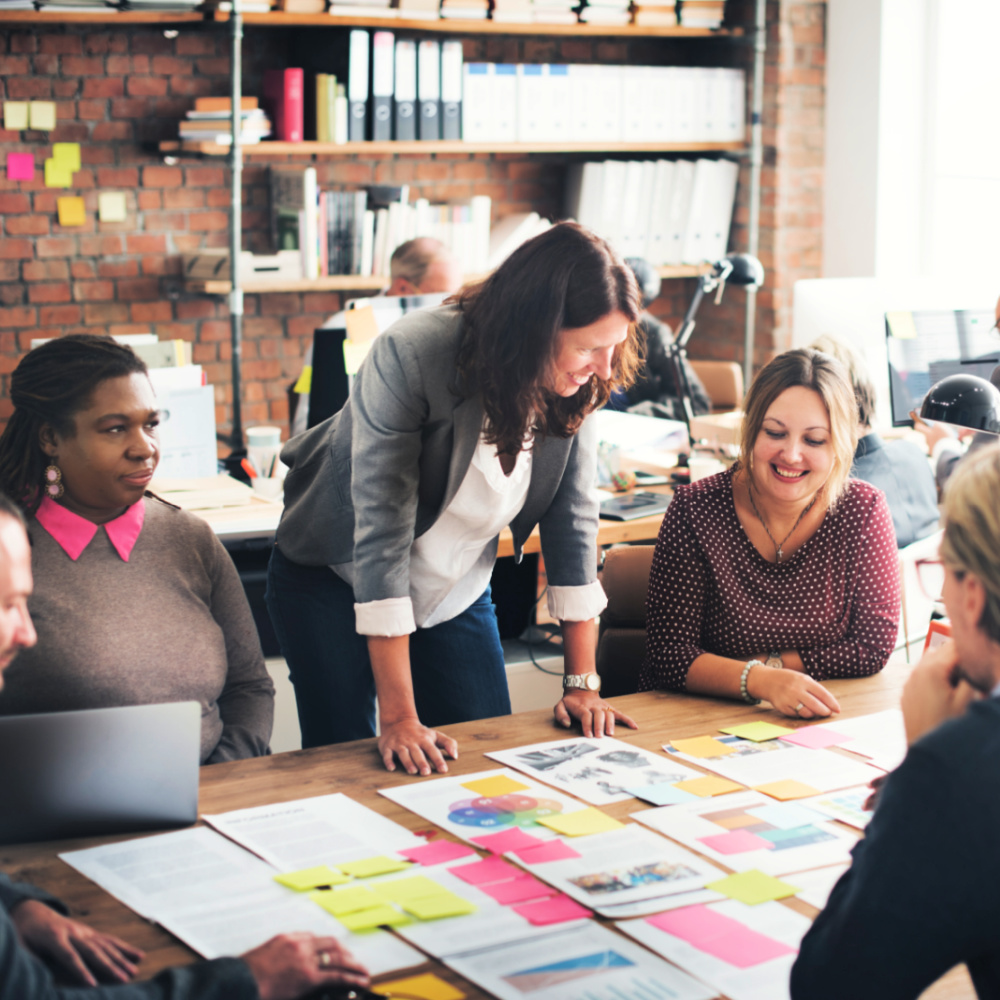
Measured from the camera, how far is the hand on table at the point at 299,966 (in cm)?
106

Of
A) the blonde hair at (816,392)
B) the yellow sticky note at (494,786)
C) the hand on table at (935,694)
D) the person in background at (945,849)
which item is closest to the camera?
the person in background at (945,849)

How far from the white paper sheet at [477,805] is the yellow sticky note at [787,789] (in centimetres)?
23

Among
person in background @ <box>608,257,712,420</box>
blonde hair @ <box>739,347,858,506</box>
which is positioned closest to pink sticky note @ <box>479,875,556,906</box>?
blonde hair @ <box>739,347,858,506</box>

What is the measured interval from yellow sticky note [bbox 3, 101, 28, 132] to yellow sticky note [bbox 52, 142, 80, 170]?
0.12m

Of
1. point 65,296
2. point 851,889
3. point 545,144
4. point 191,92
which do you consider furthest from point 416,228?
point 851,889

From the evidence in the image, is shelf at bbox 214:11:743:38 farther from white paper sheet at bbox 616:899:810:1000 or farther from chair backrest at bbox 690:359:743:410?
white paper sheet at bbox 616:899:810:1000

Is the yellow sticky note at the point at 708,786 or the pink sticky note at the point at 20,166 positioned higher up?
the pink sticky note at the point at 20,166

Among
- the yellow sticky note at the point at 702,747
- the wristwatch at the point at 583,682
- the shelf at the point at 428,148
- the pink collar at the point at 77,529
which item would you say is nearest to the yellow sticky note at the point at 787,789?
the yellow sticky note at the point at 702,747

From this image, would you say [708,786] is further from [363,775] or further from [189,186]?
[189,186]

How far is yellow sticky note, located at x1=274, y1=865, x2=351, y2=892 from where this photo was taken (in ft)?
4.13

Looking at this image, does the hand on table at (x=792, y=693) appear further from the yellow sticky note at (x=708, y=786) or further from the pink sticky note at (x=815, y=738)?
the yellow sticky note at (x=708, y=786)

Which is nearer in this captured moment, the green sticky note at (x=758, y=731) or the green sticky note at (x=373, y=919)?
the green sticky note at (x=373, y=919)

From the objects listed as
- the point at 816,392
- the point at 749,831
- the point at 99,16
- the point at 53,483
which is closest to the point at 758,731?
the point at 749,831

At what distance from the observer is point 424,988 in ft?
3.59
